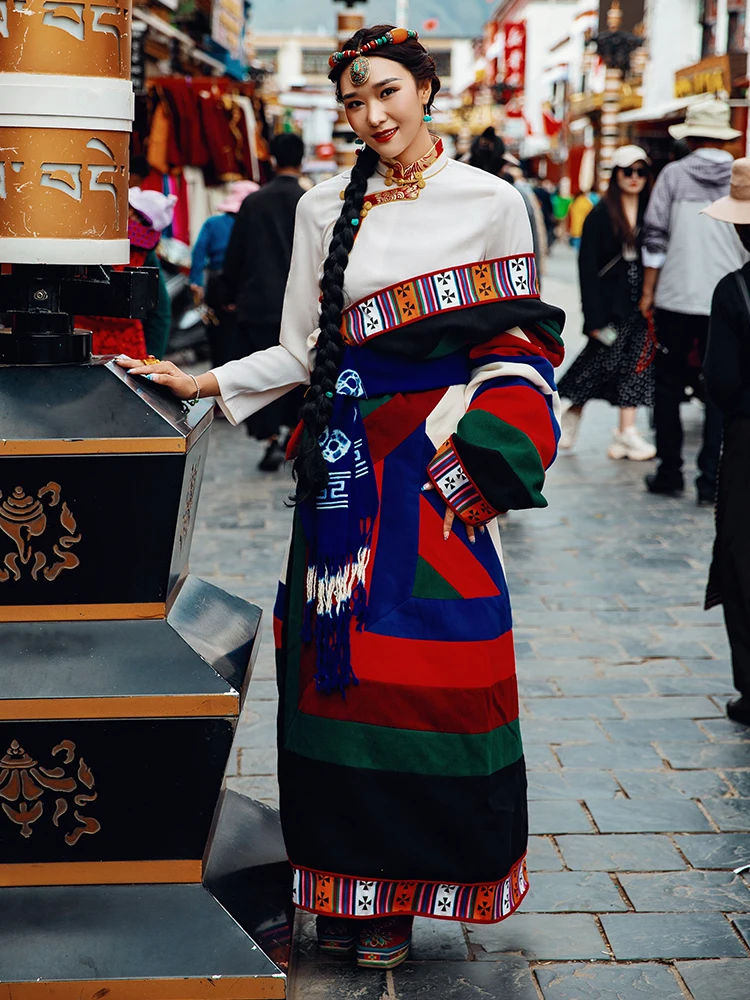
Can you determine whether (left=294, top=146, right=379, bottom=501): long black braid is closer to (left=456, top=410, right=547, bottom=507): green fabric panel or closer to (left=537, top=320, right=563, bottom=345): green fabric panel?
(left=456, top=410, right=547, bottom=507): green fabric panel

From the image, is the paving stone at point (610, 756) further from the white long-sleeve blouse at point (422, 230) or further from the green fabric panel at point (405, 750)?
the white long-sleeve blouse at point (422, 230)

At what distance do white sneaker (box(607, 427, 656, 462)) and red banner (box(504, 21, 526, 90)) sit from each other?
44.3m

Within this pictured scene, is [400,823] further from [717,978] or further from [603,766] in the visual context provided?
[603,766]

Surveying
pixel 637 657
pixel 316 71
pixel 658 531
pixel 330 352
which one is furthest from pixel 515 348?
pixel 316 71

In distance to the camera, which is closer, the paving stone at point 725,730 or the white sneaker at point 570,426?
the paving stone at point 725,730

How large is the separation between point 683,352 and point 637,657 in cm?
323

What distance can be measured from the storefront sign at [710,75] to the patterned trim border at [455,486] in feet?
57.2

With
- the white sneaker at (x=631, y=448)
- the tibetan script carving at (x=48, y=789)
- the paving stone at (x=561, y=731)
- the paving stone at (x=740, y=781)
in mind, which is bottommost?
the white sneaker at (x=631, y=448)

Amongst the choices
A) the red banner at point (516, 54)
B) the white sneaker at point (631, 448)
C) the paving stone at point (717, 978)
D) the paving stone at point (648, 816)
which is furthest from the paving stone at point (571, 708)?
the red banner at point (516, 54)

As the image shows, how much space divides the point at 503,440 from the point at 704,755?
190cm

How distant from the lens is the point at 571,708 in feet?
14.5

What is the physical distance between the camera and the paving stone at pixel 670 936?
2917 mm

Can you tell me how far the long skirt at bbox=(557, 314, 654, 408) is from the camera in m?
8.09

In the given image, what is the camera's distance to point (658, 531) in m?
6.92
